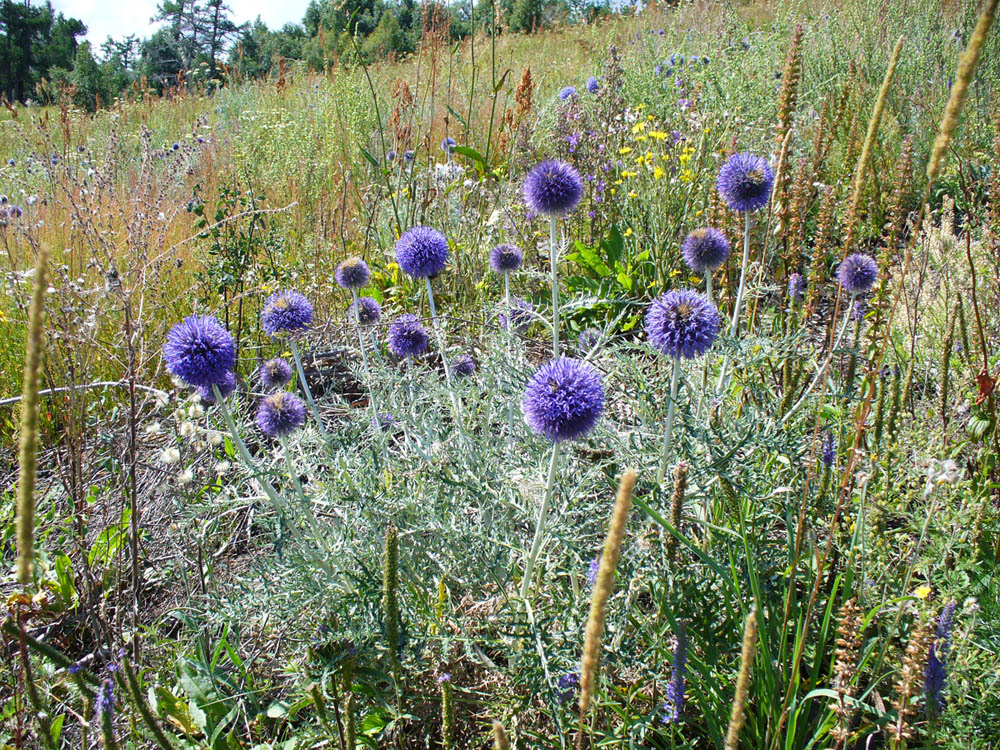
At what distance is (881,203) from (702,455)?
11.8 feet

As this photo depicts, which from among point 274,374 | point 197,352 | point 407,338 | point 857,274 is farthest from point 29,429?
point 857,274

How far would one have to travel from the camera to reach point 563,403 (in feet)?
5.11

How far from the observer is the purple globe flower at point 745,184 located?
7.77 ft

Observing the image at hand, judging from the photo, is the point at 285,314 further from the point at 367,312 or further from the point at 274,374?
the point at 367,312

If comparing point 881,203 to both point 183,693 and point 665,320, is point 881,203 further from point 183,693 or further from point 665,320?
point 183,693

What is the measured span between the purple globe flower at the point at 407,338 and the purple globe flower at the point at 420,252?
0.19m

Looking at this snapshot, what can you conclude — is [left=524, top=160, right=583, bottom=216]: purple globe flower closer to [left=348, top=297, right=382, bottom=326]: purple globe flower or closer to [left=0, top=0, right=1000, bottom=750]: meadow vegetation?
[left=0, top=0, right=1000, bottom=750]: meadow vegetation

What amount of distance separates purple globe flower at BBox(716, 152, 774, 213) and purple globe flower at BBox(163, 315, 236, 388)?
71.3 inches

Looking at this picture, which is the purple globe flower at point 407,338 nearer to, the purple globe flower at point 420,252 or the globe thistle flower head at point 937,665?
the purple globe flower at point 420,252

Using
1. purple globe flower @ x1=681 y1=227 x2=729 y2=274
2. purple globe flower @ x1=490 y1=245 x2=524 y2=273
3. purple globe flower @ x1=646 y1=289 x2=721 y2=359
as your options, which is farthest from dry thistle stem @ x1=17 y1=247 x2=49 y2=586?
purple globe flower @ x1=490 y1=245 x2=524 y2=273

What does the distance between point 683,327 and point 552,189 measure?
887 mm

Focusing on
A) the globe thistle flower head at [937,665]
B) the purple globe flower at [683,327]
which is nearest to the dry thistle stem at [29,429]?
the globe thistle flower head at [937,665]

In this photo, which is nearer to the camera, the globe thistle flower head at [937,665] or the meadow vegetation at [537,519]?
the globe thistle flower head at [937,665]

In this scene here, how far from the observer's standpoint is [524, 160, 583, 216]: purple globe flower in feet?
7.84
